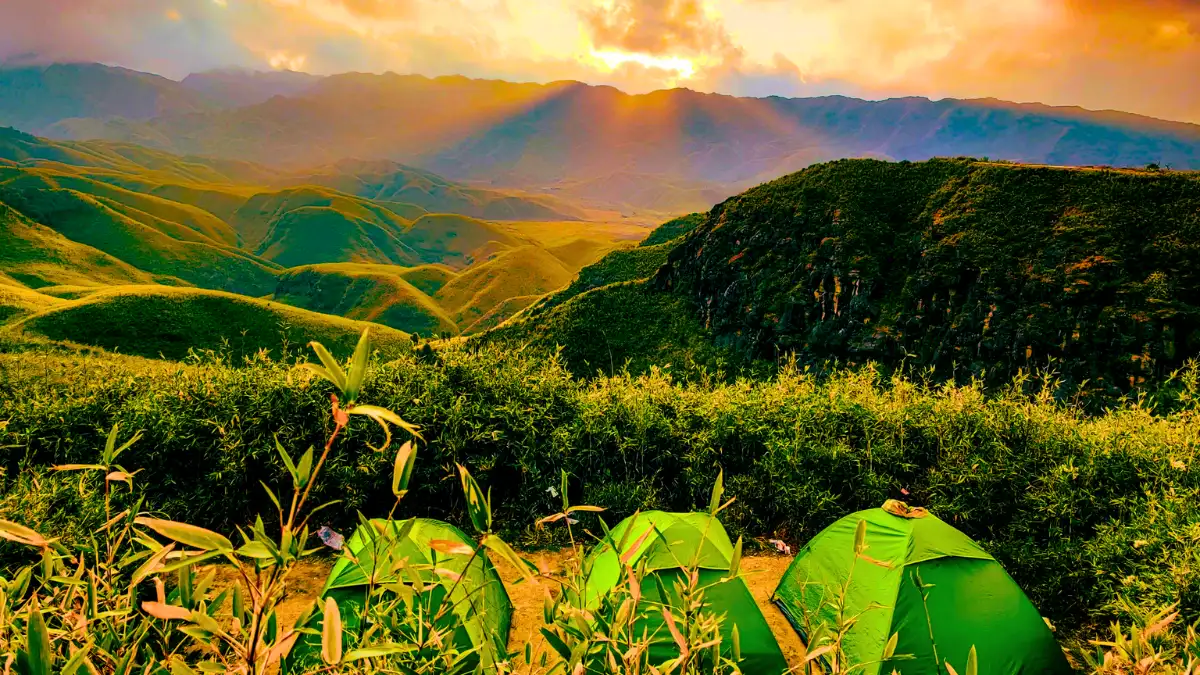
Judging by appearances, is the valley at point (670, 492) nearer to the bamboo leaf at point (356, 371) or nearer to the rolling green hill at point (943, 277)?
the bamboo leaf at point (356, 371)

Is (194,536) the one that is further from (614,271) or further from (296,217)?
(296,217)

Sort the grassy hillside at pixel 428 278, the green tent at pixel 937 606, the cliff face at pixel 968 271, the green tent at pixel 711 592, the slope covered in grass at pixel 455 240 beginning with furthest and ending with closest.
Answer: the slope covered in grass at pixel 455 240 → the grassy hillside at pixel 428 278 → the cliff face at pixel 968 271 → the green tent at pixel 937 606 → the green tent at pixel 711 592

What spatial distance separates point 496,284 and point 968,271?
8454cm

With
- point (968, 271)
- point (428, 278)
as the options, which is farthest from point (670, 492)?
point (428, 278)

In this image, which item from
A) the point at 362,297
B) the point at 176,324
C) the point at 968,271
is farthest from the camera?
the point at 362,297

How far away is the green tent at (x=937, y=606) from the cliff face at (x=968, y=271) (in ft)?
104

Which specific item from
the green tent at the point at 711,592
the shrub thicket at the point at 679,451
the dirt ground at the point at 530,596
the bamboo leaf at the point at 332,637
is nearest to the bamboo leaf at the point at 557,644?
the bamboo leaf at the point at 332,637

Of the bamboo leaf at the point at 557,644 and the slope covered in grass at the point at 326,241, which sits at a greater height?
the bamboo leaf at the point at 557,644

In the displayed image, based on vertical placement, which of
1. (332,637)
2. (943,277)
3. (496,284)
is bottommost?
(496,284)

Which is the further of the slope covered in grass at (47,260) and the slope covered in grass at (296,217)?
the slope covered in grass at (296,217)

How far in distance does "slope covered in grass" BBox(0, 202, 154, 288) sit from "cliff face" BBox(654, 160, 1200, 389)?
8048 centimetres

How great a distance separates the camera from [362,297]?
314 feet

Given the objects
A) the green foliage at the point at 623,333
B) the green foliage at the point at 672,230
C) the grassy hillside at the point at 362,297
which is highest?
the green foliage at the point at 672,230

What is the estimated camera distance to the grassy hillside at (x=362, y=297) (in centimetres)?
9019
